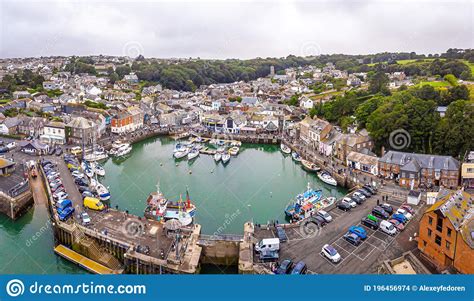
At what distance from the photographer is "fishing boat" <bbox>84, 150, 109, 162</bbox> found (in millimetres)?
26125

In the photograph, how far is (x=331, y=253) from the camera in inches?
507

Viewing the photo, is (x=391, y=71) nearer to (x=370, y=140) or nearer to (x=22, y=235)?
(x=370, y=140)

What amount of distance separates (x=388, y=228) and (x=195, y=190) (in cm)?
1067

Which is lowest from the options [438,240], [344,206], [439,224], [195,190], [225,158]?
[195,190]

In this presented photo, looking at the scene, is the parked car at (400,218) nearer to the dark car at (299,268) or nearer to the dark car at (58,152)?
the dark car at (299,268)

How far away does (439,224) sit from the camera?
12.3m

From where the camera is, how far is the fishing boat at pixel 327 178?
22.0 m

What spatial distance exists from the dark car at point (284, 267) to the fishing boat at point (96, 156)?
18064 millimetres

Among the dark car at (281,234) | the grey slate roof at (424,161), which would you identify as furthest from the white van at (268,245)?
the grey slate roof at (424,161)

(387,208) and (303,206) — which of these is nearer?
(387,208)

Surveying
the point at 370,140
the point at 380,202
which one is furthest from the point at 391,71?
the point at 380,202

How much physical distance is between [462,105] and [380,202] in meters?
9.65

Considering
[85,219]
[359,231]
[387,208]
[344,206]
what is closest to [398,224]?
[387,208]

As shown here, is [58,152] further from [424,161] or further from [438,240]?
[438,240]
